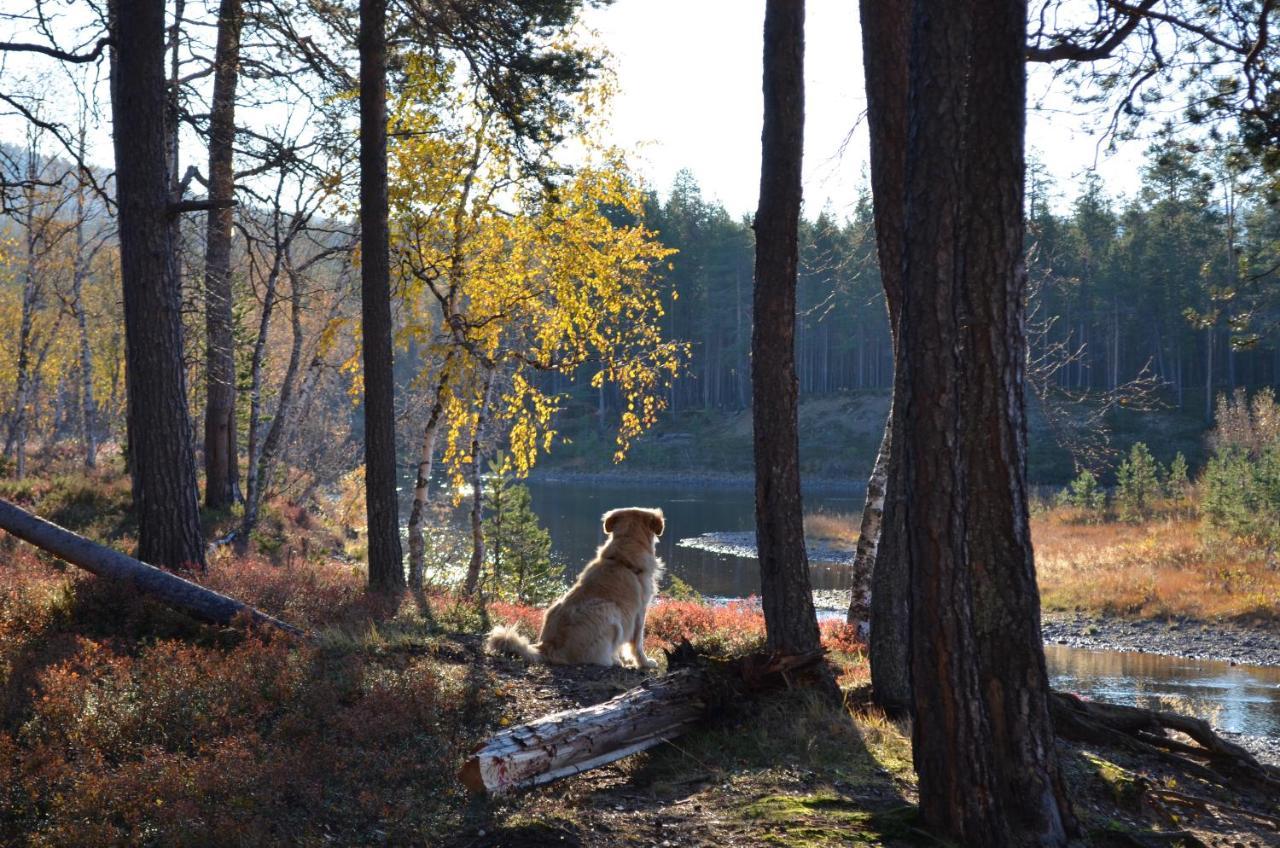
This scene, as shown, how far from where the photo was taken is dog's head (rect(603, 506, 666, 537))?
920cm

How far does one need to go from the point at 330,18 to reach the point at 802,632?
9603 mm

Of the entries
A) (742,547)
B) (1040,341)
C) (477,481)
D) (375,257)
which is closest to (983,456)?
(375,257)

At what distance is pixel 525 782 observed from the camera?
5.19 metres

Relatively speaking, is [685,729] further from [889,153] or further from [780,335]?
[889,153]

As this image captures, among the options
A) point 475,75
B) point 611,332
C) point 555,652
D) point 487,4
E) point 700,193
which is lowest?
point 555,652

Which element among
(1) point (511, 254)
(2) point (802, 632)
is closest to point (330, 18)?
(1) point (511, 254)

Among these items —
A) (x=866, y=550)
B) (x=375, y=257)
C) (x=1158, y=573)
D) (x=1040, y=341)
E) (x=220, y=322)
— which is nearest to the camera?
(x=375, y=257)

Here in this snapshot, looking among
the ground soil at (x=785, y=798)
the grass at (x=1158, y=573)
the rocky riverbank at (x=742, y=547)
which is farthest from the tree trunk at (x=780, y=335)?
the rocky riverbank at (x=742, y=547)

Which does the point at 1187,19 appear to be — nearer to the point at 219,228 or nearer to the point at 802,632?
the point at 802,632

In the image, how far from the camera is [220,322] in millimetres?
17797

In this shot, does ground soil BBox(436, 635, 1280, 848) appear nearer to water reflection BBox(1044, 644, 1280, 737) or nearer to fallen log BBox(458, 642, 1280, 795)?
fallen log BBox(458, 642, 1280, 795)

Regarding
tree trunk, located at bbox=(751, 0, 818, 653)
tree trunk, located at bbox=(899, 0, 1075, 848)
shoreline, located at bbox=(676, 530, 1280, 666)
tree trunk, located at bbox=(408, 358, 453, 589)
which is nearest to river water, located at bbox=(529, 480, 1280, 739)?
shoreline, located at bbox=(676, 530, 1280, 666)

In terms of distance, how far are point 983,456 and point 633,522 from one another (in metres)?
5.08

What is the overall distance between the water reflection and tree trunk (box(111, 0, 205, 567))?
627 inches
